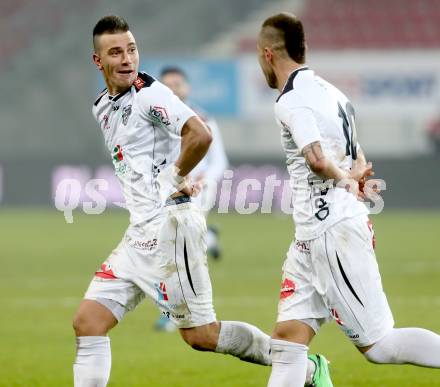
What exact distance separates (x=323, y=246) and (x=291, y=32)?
1153 millimetres

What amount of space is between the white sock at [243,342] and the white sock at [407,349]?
99 centimetres

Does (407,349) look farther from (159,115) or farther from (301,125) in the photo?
(159,115)

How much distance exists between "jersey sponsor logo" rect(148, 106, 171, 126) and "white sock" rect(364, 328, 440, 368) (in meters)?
1.75

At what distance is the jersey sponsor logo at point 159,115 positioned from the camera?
643 cm

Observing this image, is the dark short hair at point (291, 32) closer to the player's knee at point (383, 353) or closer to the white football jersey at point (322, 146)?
the white football jersey at point (322, 146)

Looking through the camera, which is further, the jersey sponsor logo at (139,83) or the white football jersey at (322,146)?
the jersey sponsor logo at (139,83)

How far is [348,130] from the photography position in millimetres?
6008

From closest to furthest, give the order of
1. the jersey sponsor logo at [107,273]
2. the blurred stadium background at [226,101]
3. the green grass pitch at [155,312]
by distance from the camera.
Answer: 1. the jersey sponsor logo at [107,273]
2. the green grass pitch at [155,312]
3. the blurred stadium background at [226,101]

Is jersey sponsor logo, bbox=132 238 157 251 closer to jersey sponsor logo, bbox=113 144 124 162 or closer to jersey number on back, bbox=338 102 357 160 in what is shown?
jersey sponsor logo, bbox=113 144 124 162

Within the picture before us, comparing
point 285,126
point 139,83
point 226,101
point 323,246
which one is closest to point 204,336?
point 323,246

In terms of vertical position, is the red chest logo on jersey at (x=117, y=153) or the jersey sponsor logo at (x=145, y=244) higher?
the red chest logo on jersey at (x=117, y=153)

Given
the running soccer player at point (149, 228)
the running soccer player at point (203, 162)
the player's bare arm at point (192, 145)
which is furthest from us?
the running soccer player at point (203, 162)

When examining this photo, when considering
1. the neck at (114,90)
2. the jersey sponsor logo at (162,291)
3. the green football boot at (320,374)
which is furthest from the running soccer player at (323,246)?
the neck at (114,90)

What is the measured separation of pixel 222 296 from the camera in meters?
12.5
